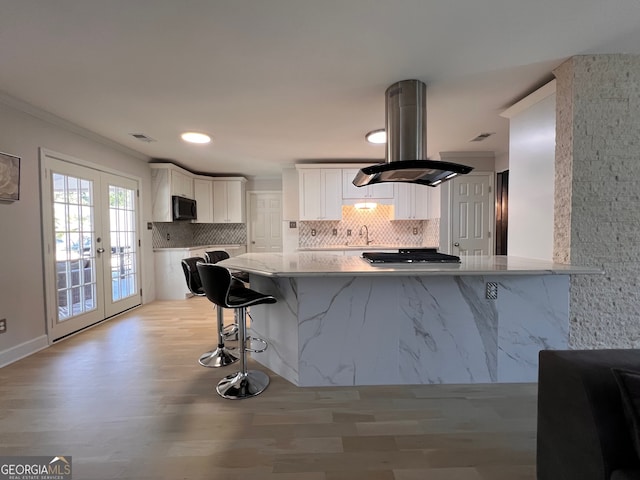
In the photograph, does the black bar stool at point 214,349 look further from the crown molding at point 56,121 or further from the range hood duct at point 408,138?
the crown molding at point 56,121

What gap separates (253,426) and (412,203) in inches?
168

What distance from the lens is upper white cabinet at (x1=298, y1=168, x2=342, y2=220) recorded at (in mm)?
4988

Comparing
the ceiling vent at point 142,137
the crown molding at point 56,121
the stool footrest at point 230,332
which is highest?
the ceiling vent at point 142,137

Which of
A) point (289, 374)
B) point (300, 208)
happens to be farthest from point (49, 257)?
point (300, 208)

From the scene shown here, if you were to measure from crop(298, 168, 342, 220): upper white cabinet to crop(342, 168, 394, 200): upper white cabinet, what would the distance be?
87 millimetres

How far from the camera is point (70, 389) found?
2.15 meters

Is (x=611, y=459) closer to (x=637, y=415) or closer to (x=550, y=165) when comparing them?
(x=637, y=415)

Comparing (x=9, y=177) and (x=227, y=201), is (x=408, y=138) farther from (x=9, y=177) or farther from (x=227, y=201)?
(x=227, y=201)

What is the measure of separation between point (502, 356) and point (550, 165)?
5.19 feet

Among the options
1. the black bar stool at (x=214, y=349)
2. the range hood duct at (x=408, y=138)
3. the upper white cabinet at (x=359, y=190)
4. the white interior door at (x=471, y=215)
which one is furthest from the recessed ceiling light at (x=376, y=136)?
A: the black bar stool at (x=214, y=349)

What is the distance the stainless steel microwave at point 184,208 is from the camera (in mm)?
4883

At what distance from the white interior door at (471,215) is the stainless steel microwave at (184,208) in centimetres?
454

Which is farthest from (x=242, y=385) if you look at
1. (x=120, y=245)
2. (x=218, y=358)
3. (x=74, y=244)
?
(x=120, y=245)

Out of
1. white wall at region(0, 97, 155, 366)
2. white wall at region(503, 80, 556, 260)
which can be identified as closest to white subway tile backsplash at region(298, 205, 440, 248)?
white wall at region(503, 80, 556, 260)
